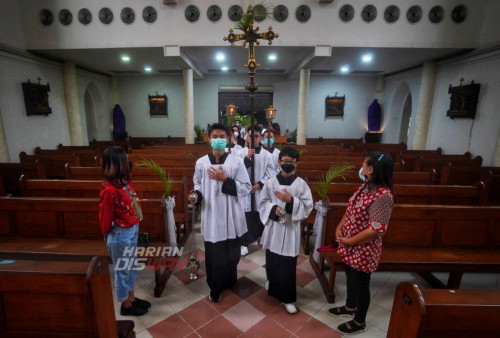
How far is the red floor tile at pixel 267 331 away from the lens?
2357mm

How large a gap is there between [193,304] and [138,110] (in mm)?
13815

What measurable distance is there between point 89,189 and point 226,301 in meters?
2.62

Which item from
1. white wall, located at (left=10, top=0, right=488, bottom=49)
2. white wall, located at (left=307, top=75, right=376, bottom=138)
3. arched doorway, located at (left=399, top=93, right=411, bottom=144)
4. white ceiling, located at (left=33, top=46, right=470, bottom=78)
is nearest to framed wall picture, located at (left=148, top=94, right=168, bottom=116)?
white ceiling, located at (left=33, top=46, right=470, bottom=78)

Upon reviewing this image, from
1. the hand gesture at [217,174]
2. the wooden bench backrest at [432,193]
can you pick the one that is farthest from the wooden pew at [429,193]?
the hand gesture at [217,174]

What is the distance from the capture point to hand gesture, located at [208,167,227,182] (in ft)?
8.27

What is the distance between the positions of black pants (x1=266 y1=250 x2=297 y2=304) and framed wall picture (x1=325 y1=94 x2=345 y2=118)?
13.0 m

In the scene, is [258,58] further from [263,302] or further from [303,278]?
[263,302]

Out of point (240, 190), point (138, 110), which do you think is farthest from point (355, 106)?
point (240, 190)

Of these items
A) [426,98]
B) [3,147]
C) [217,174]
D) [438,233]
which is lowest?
[438,233]

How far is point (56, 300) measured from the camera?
136cm

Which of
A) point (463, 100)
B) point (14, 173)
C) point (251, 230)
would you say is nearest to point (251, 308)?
point (251, 230)

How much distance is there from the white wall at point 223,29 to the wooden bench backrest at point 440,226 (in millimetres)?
6557

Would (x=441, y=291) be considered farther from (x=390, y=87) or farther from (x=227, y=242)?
(x=390, y=87)

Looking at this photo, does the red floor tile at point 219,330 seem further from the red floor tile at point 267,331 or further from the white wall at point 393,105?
the white wall at point 393,105
